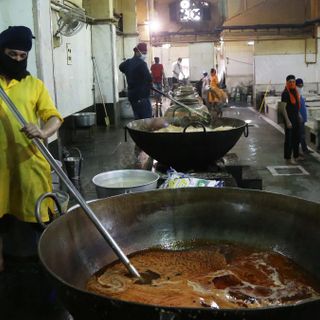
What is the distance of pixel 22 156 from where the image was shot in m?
3.56

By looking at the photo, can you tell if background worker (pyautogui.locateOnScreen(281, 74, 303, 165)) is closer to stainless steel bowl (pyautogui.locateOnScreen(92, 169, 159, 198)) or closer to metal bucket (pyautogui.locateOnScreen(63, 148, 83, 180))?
metal bucket (pyautogui.locateOnScreen(63, 148, 83, 180))

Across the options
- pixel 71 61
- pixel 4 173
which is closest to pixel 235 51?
pixel 71 61

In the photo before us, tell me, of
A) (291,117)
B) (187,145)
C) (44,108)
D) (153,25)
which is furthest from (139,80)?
(153,25)

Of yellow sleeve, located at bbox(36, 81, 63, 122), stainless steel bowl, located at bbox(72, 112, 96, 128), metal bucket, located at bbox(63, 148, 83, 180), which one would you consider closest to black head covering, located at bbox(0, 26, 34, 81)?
yellow sleeve, located at bbox(36, 81, 63, 122)

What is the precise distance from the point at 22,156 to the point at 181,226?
4.80 ft

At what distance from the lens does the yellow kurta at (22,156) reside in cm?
350

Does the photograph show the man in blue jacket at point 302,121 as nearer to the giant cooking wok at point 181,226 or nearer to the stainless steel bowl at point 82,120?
the stainless steel bowl at point 82,120

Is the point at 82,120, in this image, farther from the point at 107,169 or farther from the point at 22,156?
the point at 22,156

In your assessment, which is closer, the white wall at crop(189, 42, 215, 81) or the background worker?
the background worker

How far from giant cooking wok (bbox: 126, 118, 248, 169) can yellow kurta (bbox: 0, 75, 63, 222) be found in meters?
1.65

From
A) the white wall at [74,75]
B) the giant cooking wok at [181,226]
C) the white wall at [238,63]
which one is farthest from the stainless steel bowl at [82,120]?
the white wall at [238,63]

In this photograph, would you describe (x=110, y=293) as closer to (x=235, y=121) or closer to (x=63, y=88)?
(x=235, y=121)

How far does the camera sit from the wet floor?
11.5 ft

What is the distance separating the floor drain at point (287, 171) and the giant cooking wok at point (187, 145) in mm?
3338
